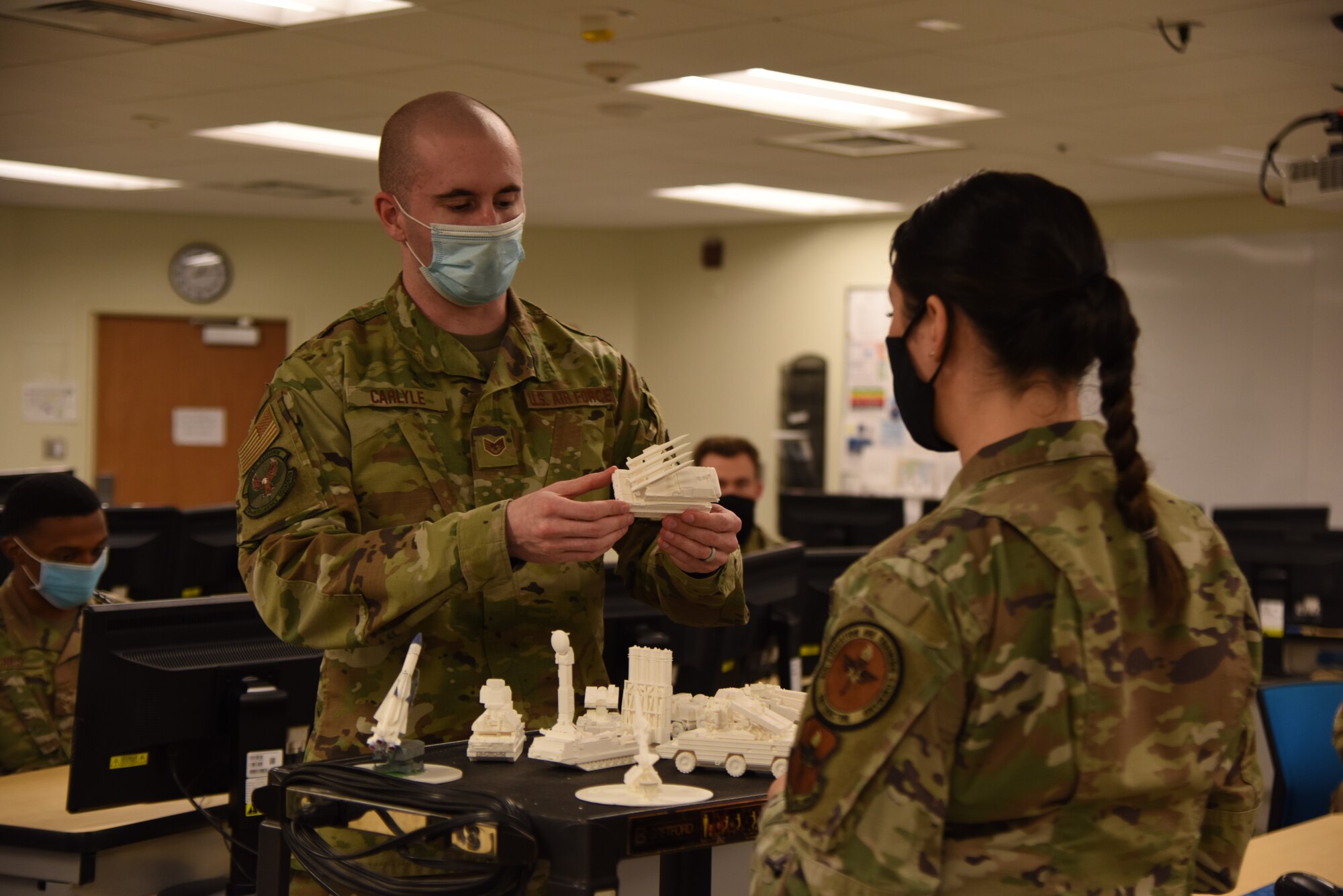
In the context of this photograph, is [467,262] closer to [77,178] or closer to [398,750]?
[398,750]

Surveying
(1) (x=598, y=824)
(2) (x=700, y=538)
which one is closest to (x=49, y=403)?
(2) (x=700, y=538)

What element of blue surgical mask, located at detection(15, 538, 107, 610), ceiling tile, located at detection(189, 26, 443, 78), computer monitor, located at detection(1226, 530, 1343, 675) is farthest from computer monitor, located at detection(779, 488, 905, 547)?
blue surgical mask, located at detection(15, 538, 107, 610)

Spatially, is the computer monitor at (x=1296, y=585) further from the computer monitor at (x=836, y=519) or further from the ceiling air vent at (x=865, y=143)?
the ceiling air vent at (x=865, y=143)

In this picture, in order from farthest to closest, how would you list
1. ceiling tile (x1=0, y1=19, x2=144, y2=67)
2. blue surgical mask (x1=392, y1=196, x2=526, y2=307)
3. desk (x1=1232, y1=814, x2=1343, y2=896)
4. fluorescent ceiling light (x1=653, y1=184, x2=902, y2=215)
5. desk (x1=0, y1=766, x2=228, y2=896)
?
fluorescent ceiling light (x1=653, y1=184, x2=902, y2=215) → ceiling tile (x1=0, y1=19, x2=144, y2=67) → desk (x1=0, y1=766, x2=228, y2=896) → desk (x1=1232, y1=814, x2=1343, y2=896) → blue surgical mask (x1=392, y1=196, x2=526, y2=307)

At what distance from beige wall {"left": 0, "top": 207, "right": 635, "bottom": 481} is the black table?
26.7ft

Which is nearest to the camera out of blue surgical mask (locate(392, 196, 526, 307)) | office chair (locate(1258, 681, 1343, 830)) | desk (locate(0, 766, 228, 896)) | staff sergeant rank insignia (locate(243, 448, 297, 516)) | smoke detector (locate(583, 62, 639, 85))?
staff sergeant rank insignia (locate(243, 448, 297, 516))

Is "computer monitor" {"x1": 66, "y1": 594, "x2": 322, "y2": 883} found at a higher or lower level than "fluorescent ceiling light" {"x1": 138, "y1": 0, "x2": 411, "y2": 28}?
lower

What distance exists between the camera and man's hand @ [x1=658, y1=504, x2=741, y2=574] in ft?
6.16

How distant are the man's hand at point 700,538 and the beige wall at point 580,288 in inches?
282

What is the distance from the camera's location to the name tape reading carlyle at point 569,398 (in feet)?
6.63

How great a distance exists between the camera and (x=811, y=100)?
605cm

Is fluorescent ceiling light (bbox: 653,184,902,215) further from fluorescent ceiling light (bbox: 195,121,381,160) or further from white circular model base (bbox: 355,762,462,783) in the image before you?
white circular model base (bbox: 355,762,462,783)

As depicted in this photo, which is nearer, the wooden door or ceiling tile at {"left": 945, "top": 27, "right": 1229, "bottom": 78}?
ceiling tile at {"left": 945, "top": 27, "right": 1229, "bottom": 78}

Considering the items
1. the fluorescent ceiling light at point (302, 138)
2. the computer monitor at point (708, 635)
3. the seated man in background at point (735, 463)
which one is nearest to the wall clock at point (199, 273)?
the fluorescent ceiling light at point (302, 138)
